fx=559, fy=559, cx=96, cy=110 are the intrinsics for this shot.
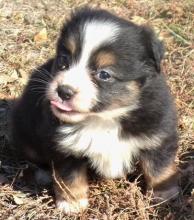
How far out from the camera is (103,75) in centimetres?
366

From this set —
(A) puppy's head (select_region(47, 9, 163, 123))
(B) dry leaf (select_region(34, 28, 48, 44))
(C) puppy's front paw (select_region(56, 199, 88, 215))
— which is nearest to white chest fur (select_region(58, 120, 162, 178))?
(A) puppy's head (select_region(47, 9, 163, 123))

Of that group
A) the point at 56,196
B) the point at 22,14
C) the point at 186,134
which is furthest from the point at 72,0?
the point at 56,196

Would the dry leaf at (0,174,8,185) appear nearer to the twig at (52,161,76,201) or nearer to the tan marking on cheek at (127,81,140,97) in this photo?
the twig at (52,161,76,201)

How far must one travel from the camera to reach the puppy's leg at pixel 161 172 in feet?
13.5

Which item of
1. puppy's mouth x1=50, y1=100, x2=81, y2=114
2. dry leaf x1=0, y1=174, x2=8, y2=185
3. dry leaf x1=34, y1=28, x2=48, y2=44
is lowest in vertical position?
dry leaf x1=0, y1=174, x2=8, y2=185

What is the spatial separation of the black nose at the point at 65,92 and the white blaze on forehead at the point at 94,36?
0.71ft

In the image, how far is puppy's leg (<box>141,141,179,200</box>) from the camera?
411cm

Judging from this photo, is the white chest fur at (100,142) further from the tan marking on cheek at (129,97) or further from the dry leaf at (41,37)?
the dry leaf at (41,37)

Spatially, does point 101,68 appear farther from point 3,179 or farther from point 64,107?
point 3,179

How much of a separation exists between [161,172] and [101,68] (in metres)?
1.06

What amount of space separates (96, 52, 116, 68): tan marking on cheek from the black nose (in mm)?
265

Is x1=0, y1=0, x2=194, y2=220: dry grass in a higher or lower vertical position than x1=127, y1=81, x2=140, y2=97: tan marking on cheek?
lower

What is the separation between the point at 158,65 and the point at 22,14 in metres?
3.25

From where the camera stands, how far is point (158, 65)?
150 inches
